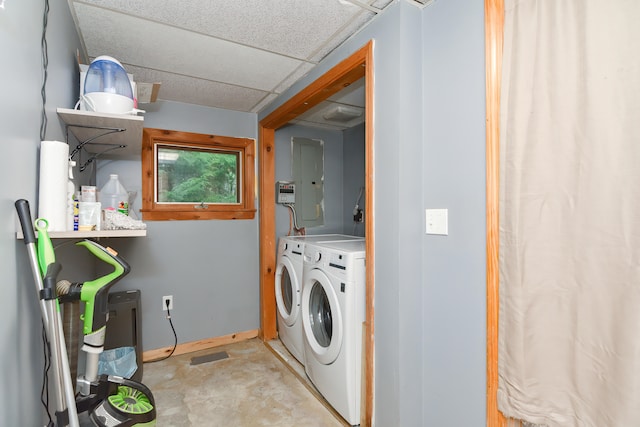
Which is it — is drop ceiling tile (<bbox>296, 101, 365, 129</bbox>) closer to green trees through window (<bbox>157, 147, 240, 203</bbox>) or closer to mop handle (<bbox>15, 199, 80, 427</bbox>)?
green trees through window (<bbox>157, 147, 240, 203</bbox>)

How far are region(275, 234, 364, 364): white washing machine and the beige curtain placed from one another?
1.51m

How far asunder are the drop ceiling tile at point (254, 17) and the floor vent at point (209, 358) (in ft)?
7.90

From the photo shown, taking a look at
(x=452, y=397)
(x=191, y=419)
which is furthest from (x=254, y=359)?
(x=452, y=397)

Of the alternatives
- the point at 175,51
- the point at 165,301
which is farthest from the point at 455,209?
the point at 165,301

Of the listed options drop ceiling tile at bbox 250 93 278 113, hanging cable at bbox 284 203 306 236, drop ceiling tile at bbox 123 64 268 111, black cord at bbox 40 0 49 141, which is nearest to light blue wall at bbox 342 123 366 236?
hanging cable at bbox 284 203 306 236

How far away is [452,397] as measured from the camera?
4.41 feet

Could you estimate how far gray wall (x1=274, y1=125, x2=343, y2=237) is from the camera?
313 cm

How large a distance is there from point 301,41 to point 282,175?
1.55 metres

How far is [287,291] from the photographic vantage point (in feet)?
9.02

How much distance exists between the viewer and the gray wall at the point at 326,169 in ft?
10.3

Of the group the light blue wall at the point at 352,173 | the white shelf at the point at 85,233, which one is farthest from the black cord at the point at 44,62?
the light blue wall at the point at 352,173

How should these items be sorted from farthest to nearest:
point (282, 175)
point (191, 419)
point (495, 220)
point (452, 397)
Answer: point (282, 175)
point (191, 419)
point (452, 397)
point (495, 220)

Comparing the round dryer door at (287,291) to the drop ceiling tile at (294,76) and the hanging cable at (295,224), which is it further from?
the drop ceiling tile at (294,76)

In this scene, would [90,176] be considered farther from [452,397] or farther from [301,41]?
[452,397]
